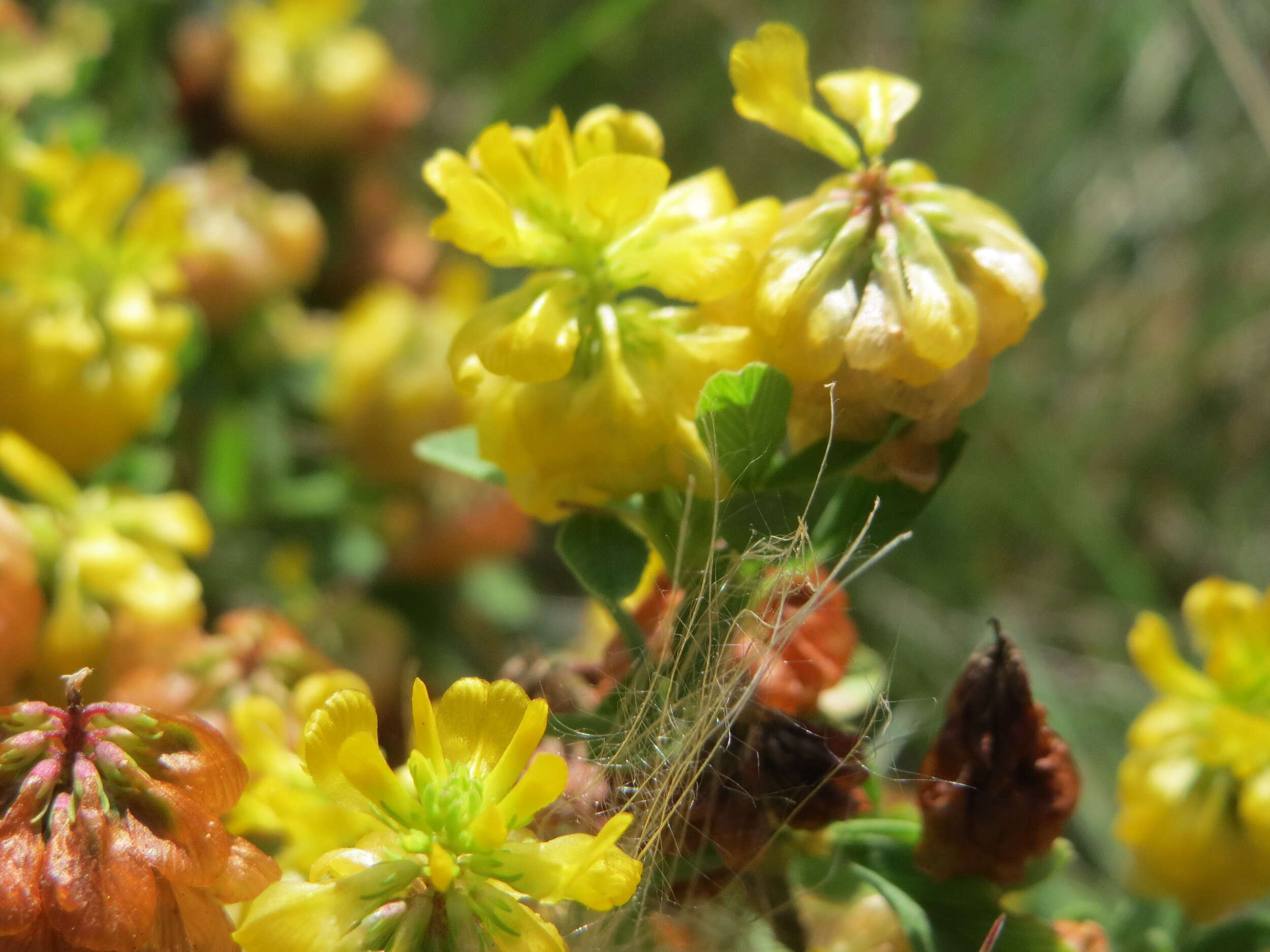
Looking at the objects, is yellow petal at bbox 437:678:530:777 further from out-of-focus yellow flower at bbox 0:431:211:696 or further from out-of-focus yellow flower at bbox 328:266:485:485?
out-of-focus yellow flower at bbox 328:266:485:485

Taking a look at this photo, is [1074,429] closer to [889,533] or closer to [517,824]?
[889,533]

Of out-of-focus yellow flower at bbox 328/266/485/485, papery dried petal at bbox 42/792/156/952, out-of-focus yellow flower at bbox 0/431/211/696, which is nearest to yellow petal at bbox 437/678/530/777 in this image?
papery dried petal at bbox 42/792/156/952

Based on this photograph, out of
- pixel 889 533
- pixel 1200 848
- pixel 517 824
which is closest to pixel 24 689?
pixel 517 824

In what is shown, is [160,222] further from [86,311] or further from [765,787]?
[765,787]

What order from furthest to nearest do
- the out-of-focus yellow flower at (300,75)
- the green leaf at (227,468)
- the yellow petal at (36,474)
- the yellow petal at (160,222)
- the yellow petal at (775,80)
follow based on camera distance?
the out-of-focus yellow flower at (300,75)
the green leaf at (227,468)
the yellow petal at (160,222)
the yellow petal at (36,474)
the yellow petal at (775,80)

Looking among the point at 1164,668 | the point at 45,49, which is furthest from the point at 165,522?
the point at 45,49

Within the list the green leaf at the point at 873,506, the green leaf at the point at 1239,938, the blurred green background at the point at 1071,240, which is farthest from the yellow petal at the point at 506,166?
the blurred green background at the point at 1071,240

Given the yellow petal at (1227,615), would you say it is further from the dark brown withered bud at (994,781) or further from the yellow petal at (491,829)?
the yellow petal at (491,829)
